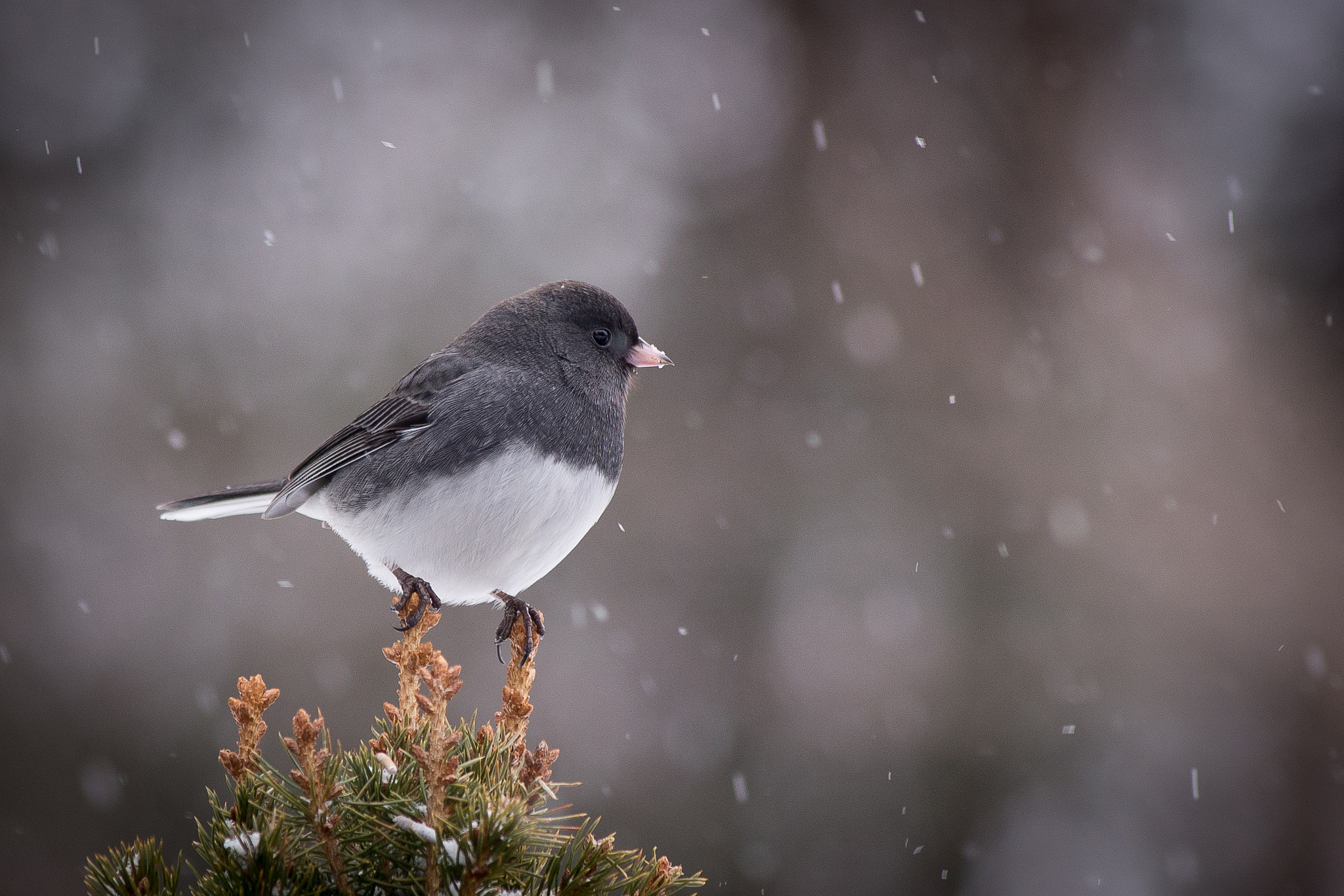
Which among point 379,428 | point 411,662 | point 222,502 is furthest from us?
point 222,502

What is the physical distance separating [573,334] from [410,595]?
1.65ft

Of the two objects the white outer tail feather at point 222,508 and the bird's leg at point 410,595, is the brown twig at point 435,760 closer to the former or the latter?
the bird's leg at point 410,595

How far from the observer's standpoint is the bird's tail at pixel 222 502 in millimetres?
1496

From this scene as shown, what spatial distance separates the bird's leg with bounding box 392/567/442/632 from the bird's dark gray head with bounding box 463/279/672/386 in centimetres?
38

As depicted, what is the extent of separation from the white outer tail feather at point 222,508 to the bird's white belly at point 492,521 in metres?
Answer: 0.38

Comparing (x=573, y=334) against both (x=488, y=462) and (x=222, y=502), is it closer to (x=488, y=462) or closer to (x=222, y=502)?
(x=488, y=462)

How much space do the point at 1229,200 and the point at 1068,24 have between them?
873 millimetres

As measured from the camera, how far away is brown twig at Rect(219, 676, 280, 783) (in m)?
0.84

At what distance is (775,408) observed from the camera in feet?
10.2

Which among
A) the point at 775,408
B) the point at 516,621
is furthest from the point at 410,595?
the point at 775,408

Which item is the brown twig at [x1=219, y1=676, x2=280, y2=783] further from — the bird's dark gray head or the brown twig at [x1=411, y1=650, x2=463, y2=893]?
the bird's dark gray head

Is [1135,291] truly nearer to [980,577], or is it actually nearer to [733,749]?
[980,577]

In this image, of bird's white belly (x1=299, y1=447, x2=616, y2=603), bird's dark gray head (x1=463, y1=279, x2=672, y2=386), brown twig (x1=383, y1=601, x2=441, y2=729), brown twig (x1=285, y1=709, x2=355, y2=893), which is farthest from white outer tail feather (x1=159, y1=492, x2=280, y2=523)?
brown twig (x1=285, y1=709, x2=355, y2=893)

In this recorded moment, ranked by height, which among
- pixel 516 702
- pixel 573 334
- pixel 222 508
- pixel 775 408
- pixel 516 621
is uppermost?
pixel 573 334
